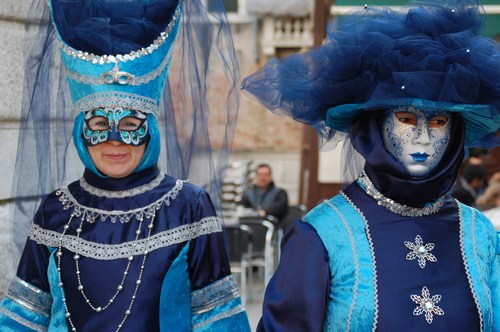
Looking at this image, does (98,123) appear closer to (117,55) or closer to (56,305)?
(117,55)

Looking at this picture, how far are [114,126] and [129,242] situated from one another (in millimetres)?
405

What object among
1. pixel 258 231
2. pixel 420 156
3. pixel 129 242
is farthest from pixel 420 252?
pixel 258 231

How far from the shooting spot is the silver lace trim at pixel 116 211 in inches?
145

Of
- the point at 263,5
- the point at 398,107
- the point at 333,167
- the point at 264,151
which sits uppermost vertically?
the point at 398,107

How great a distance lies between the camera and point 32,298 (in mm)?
3688

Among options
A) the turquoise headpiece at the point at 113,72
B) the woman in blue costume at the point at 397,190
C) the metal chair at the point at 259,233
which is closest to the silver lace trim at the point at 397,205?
the woman in blue costume at the point at 397,190

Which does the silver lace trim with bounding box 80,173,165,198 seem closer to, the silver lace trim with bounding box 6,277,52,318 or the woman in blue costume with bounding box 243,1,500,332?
the silver lace trim with bounding box 6,277,52,318

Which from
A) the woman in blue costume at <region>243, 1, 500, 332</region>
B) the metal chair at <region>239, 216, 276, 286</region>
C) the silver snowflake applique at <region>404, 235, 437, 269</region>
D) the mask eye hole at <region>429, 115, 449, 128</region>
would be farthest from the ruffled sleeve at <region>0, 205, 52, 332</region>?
the metal chair at <region>239, 216, 276, 286</region>

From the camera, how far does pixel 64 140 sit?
3.98 metres

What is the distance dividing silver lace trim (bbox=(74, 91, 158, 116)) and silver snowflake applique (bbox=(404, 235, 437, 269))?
1.05m

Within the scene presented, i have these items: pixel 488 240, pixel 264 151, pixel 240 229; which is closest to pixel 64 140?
pixel 488 240

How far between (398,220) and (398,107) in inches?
14.2

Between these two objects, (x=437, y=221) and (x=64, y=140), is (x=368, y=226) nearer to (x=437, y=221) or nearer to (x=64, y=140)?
(x=437, y=221)

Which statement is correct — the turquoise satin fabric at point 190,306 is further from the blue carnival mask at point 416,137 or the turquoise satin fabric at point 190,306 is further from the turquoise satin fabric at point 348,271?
the blue carnival mask at point 416,137
